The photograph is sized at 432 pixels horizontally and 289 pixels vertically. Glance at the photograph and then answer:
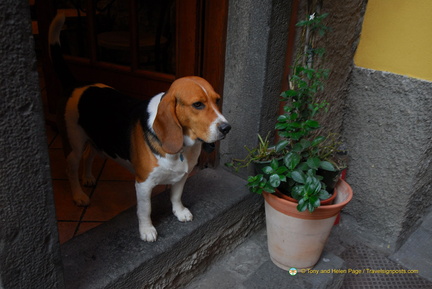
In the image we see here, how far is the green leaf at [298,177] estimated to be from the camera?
5.68 feet

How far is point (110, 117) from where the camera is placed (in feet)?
6.09

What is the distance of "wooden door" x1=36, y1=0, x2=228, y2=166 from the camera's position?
2115mm

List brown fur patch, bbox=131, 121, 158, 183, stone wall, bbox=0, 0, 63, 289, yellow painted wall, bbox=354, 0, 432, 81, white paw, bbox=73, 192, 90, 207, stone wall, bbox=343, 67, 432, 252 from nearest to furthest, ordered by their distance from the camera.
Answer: stone wall, bbox=0, 0, 63, 289
brown fur patch, bbox=131, 121, 158, 183
yellow painted wall, bbox=354, 0, 432, 81
stone wall, bbox=343, 67, 432, 252
white paw, bbox=73, 192, 90, 207

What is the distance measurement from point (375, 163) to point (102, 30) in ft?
7.58

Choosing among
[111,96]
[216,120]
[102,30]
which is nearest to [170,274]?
[216,120]

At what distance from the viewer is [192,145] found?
5.32 ft

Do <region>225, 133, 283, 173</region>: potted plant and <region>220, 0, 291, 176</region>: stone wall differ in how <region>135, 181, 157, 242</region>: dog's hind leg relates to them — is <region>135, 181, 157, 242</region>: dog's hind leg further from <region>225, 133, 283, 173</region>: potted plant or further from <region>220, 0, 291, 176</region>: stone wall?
<region>220, 0, 291, 176</region>: stone wall

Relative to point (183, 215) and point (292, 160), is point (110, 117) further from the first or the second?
point (292, 160)

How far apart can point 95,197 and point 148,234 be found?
89 centimetres

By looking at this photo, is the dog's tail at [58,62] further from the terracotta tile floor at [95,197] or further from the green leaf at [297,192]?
the green leaf at [297,192]

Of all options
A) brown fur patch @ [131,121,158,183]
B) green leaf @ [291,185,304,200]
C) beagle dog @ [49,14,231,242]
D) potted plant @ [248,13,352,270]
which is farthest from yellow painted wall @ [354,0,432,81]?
brown fur patch @ [131,121,158,183]

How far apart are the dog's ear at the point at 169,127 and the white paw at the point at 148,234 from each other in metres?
0.45

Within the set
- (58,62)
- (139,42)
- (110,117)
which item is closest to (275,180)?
(110,117)

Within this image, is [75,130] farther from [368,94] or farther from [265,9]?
[368,94]
